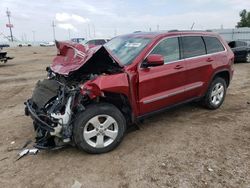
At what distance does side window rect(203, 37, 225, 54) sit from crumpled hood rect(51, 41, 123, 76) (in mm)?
2436

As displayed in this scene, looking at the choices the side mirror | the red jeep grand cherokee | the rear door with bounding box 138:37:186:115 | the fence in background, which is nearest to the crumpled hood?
the red jeep grand cherokee

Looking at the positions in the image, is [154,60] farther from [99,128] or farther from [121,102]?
[99,128]

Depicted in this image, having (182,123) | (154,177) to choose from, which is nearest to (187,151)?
(154,177)

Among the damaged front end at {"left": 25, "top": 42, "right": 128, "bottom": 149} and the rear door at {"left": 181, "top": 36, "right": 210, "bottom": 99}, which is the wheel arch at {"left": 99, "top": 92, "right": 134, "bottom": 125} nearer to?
the damaged front end at {"left": 25, "top": 42, "right": 128, "bottom": 149}

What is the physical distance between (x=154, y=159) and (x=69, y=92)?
5.16ft

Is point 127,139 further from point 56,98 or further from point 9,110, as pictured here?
point 9,110

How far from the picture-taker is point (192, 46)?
5059mm

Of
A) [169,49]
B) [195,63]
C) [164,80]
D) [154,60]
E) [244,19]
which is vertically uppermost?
[244,19]

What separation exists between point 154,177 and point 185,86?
222cm

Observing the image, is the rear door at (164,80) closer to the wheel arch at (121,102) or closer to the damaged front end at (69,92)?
the wheel arch at (121,102)

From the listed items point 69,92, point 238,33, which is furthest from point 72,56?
point 238,33

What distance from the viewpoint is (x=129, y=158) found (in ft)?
12.1

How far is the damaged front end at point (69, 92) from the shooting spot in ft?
11.6

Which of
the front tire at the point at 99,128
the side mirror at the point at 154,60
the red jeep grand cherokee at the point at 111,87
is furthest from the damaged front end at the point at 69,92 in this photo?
the side mirror at the point at 154,60
